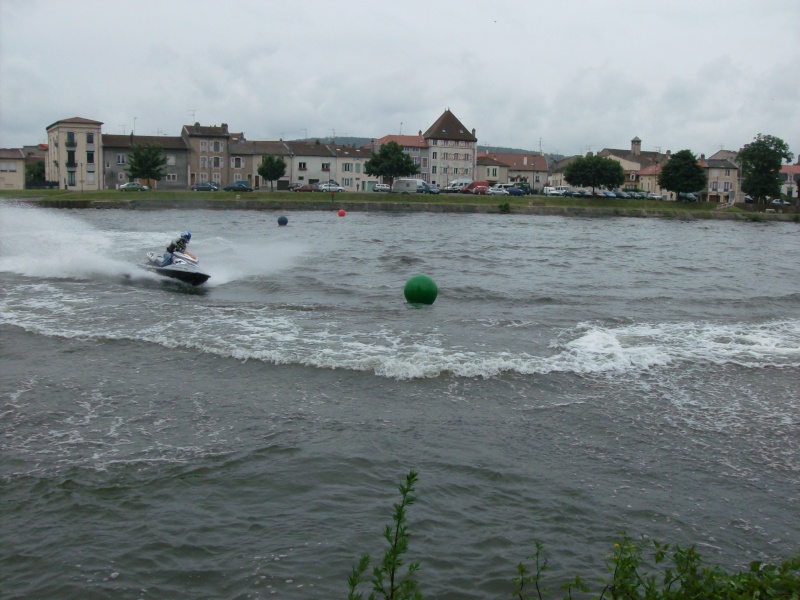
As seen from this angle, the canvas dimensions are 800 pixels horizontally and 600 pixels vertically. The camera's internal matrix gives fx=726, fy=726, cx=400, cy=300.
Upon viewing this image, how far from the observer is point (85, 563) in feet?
23.7

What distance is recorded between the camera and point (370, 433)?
10617 mm

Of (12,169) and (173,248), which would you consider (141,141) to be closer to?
(12,169)

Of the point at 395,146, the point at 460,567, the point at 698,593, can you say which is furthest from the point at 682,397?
the point at 395,146

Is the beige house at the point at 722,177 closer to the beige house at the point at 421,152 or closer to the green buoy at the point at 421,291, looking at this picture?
the beige house at the point at 421,152

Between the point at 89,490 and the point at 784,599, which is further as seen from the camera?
the point at 89,490

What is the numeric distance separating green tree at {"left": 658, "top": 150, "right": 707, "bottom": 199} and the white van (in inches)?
1253

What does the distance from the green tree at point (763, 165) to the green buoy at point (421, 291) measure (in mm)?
88359

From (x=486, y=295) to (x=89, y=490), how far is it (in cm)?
1665

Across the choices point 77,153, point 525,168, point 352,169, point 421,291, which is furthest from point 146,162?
point 421,291

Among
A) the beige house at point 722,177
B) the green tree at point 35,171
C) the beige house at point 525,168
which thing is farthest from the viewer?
the beige house at point 525,168

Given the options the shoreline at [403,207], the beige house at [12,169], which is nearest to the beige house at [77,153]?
the beige house at [12,169]

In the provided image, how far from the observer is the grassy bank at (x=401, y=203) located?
2950 inches

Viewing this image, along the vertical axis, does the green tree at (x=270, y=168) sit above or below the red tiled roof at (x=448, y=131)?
below

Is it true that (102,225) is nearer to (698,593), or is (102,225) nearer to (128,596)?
(128,596)
